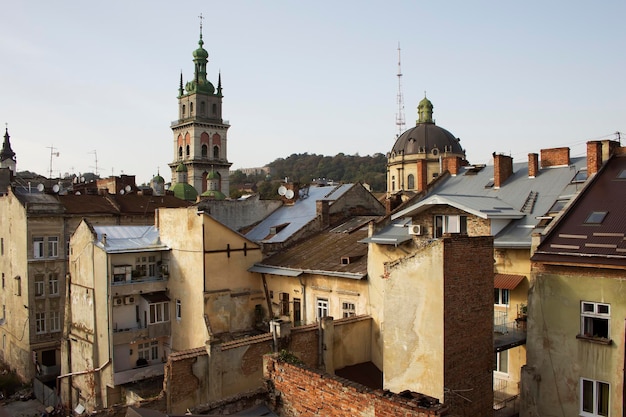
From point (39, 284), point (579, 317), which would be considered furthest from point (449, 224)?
point (39, 284)

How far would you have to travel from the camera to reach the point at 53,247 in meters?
37.9

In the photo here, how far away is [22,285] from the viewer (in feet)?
123

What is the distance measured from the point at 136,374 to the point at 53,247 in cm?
1475

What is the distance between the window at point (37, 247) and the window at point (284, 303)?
738 inches

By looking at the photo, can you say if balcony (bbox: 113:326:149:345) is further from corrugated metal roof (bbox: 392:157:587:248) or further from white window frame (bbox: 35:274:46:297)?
corrugated metal roof (bbox: 392:157:587:248)

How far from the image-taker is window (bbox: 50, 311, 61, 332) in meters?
Answer: 38.2

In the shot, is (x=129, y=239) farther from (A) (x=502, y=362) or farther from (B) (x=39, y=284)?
(A) (x=502, y=362)

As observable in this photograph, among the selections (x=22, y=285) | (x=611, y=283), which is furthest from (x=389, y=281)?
(x=22, y=285)

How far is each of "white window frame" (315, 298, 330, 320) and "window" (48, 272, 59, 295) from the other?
2096 centimetres

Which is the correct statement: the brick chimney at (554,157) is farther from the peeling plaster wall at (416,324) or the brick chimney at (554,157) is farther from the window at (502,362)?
the peeling plaster wall at (416,324)

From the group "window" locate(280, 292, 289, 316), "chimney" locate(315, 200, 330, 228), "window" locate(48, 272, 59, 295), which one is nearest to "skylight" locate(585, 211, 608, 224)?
"window" locate(280, 292, 289, 316)

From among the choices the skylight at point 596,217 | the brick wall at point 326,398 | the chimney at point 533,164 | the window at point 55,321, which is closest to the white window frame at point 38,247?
the window at point 55,321

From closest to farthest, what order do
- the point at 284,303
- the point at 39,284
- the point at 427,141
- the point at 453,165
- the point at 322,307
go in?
1. the point at 322,307
2. the point at 284,303
3. the point at 453,165
4. the point at 39,284
5. the point at 427,141

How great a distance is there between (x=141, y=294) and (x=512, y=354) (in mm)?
17884
